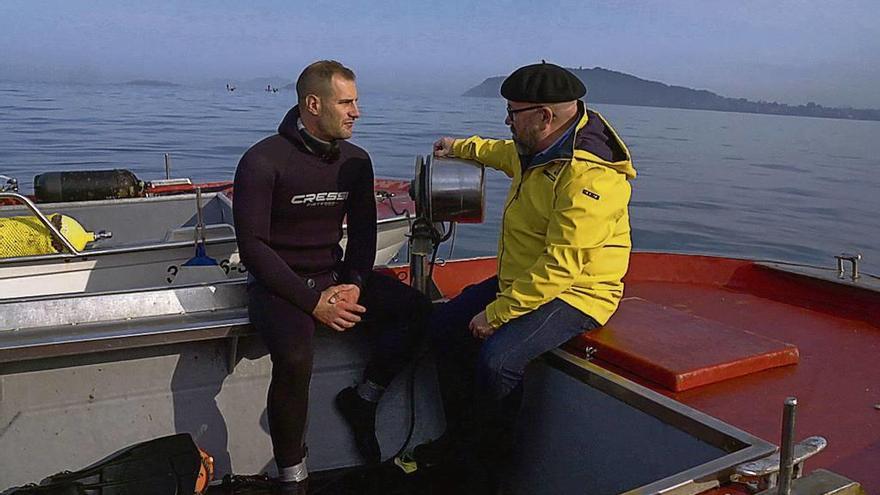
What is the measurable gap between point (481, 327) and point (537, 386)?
1.09 feet

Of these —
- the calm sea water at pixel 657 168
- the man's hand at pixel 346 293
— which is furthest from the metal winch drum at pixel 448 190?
the calm sea water at pixel 657 168

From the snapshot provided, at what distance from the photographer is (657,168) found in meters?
18.3

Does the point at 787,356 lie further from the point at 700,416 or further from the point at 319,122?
the point at 319,122

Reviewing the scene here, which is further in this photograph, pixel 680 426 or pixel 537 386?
pixel 537 386

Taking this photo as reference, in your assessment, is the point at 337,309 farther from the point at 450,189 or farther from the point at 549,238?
the point at 549,238

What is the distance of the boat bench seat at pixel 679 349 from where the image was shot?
234cm

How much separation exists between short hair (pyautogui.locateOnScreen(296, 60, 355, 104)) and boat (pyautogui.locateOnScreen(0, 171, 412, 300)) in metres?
1.36

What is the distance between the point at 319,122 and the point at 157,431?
4.05ft

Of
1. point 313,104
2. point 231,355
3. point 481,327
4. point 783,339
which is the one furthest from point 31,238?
point 783,339

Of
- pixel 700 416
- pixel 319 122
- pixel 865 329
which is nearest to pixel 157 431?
pixel 319 122

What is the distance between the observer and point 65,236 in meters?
4.35

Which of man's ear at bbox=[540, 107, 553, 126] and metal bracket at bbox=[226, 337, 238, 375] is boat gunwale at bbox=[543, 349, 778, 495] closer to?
man's ear at bbox=[540, 107, 553, 126]

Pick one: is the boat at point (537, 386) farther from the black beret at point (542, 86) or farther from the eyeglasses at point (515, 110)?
the black beret at point (542, 86)

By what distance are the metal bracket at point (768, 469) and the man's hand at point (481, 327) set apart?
37.8 inches
